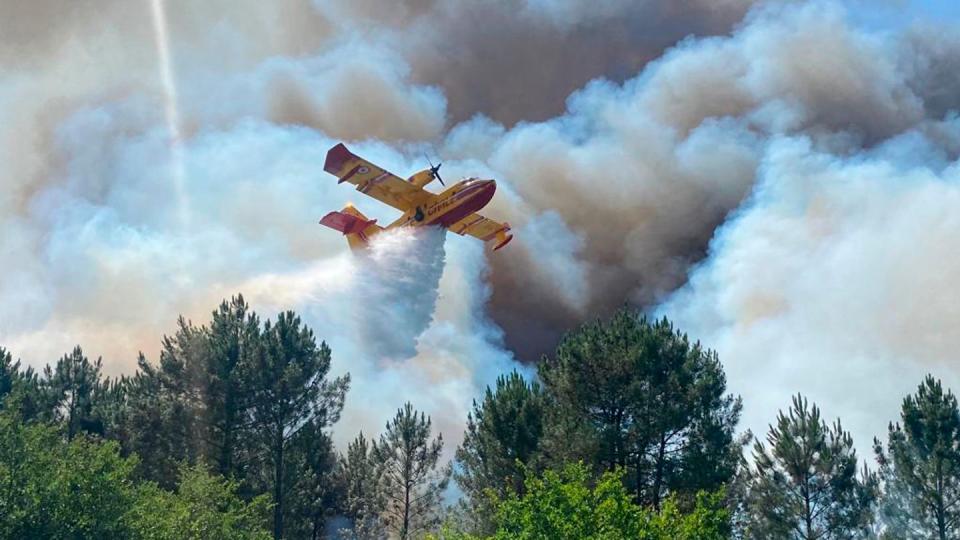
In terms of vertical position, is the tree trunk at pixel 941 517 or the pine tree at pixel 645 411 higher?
the pine tree at pixel 645 411

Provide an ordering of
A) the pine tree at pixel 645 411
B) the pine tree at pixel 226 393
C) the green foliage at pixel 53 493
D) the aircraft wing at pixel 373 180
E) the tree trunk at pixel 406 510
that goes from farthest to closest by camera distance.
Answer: the aircraft wing at pixel 373 180, the tree trunk at pixel 406 510, the pine tree at pixel 226 393, the pine tree at pixel 645 411, the green foliage at pixel 53 493

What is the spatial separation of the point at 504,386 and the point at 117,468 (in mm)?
21914

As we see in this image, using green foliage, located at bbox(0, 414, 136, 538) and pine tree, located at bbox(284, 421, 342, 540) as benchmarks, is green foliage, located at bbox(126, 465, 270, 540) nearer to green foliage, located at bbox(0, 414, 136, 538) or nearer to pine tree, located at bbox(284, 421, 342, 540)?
green foliage, located at bbox(0, 414, 136, 538)

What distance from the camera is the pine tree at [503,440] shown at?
50.4 metres

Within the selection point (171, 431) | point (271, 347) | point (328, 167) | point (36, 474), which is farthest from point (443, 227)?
point (36, 474)

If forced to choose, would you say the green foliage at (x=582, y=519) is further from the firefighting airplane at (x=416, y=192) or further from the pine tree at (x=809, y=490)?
the firefighting airplane at (x=416, y=192)

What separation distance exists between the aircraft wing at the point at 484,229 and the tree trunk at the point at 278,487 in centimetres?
2260

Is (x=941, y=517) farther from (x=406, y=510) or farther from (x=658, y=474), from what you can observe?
(x=406, y=510)

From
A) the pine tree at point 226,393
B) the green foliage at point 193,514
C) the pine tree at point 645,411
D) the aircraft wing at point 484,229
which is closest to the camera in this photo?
the green foliage at point 193,514

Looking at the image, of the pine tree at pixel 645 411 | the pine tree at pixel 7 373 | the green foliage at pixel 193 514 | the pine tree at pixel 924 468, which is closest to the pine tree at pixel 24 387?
the pine tree at pixel 7 373

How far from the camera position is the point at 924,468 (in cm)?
4888

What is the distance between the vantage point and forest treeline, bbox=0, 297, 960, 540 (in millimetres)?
37094

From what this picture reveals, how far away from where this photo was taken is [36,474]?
1379 inches

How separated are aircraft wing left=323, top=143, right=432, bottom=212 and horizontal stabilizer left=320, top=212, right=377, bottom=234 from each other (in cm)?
926
